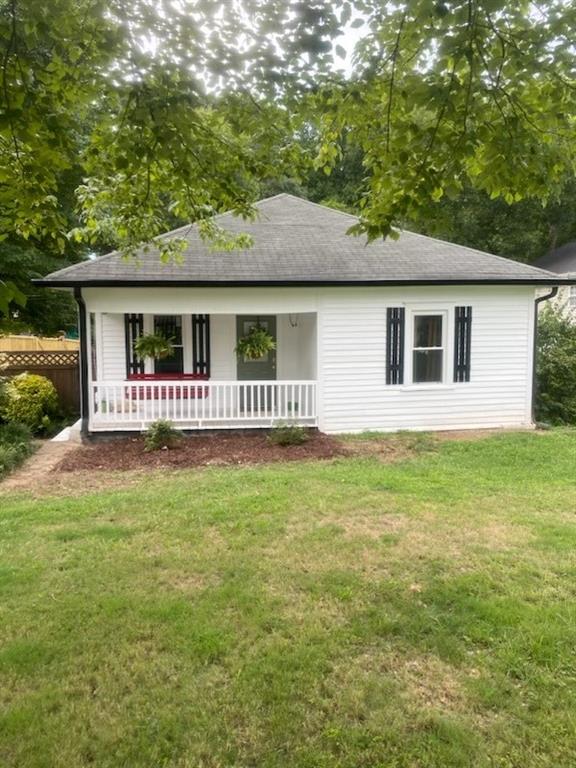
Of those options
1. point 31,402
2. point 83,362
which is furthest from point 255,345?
point 31,402

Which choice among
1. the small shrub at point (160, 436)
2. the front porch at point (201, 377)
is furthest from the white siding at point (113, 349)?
the small shrub at point (160, 436)

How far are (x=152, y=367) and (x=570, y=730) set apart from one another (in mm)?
9093

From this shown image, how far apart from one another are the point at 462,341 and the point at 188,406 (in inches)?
206

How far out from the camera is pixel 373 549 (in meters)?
4.34

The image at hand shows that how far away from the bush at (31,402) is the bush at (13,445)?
108cm

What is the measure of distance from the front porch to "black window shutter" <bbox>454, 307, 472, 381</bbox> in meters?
2.68

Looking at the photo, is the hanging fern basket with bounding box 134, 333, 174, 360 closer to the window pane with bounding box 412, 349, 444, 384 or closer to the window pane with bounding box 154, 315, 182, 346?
the window pane with bounding box 154, 315, 182, 346

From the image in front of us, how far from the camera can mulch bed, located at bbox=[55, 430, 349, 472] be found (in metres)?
7.75

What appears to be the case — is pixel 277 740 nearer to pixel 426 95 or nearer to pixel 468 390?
pixel 426 95

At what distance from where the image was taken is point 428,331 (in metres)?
10.2

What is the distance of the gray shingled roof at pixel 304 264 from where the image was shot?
9141 millimetres

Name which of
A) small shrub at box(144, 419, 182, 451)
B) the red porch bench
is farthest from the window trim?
small shrub at box(144, 419, 182, 451)

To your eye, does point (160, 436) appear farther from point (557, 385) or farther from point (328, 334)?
point (557, 385)

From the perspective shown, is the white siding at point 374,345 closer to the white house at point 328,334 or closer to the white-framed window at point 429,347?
the white house at point 328,334
